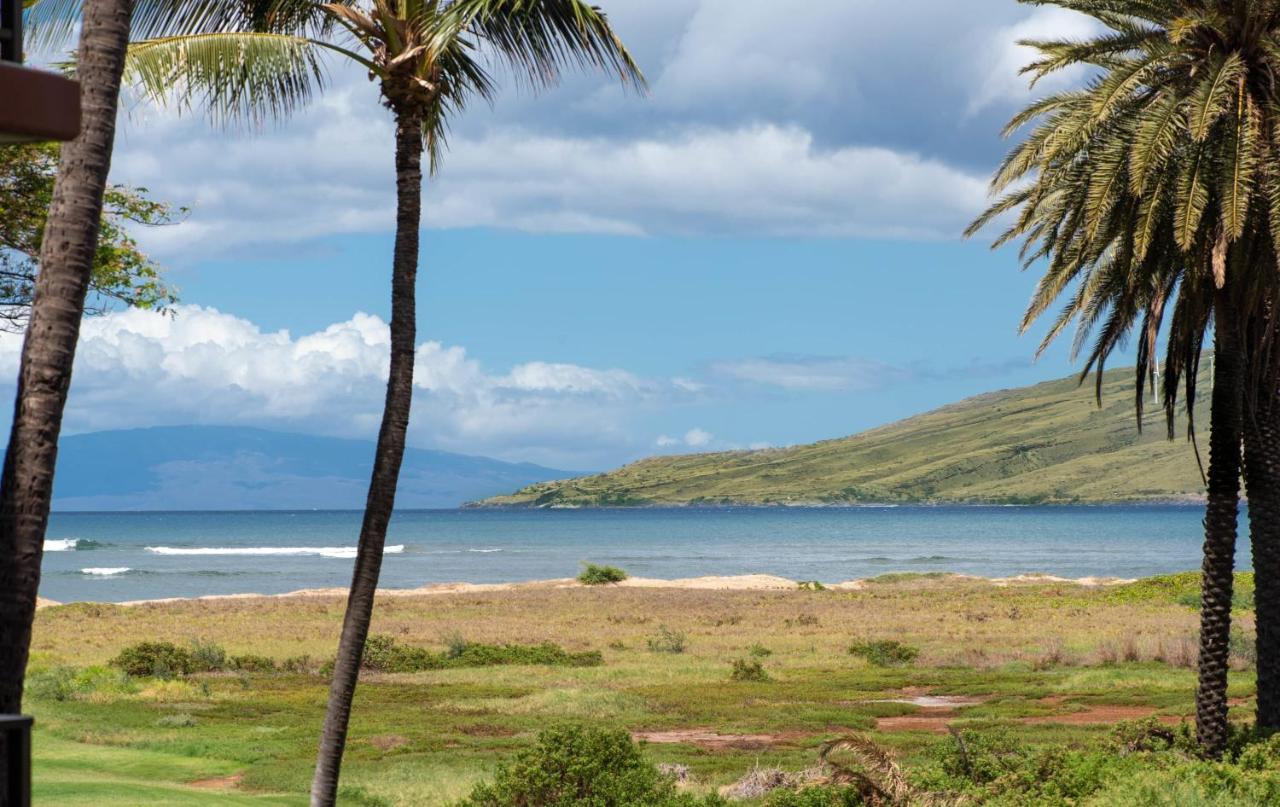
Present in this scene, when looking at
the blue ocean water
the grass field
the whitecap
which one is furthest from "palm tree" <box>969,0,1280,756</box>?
the whitecap

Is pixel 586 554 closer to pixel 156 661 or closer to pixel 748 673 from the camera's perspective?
pixel 156 661

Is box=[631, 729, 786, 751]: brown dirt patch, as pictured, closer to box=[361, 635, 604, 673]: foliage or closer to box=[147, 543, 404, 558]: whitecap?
box=[361, 635, 604, 673]: foliage

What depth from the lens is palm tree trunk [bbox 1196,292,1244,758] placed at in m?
17.6

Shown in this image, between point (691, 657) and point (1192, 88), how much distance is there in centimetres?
2298

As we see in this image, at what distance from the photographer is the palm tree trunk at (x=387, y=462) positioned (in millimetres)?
11852

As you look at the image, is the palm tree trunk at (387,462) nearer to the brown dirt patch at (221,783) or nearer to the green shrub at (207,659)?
the brown dirt patch at (221,783)

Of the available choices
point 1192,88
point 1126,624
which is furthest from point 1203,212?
point 1126,624

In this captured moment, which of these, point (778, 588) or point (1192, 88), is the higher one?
point (1192, 88)

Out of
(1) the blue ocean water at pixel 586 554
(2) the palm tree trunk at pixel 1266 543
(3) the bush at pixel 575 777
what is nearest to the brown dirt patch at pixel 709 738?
(2) the palm tree trunk at pixel 1266 543

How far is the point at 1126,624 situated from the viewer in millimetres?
44438

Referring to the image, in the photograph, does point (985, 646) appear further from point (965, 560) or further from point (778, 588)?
point (965, 560)

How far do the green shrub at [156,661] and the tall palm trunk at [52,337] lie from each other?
25970 mm

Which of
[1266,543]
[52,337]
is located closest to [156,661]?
[1266,543]

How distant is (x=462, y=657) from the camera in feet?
119
